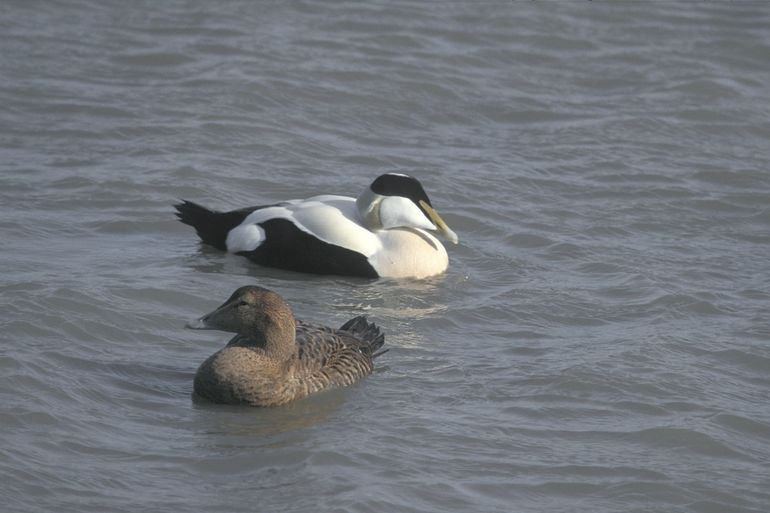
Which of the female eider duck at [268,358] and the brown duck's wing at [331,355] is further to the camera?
the brown duck's wing at [331,355]

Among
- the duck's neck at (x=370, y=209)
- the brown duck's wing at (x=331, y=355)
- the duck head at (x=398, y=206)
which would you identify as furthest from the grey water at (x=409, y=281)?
the duck's neck at (x=370, y=209)

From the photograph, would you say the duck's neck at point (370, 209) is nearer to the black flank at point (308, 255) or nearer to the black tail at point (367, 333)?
the black flank at point (308, 255)

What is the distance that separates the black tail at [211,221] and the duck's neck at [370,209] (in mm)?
661

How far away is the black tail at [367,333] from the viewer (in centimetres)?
709

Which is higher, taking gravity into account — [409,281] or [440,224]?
[440,224]

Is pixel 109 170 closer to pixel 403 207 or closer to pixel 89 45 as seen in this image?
pixel 403 207

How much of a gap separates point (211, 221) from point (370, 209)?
95cm

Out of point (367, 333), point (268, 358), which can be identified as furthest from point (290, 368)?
point (367, 333)

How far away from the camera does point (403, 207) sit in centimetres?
910

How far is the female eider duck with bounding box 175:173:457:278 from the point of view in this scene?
350 inches

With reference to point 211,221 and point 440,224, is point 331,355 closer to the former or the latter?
point 440,224

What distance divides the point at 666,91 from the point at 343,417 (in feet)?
24.0

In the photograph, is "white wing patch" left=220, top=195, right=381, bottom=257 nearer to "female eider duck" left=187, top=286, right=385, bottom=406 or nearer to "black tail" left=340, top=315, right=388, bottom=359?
"black tail" left=340, top=315, right=388, bottom=359

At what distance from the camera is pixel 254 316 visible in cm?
665
